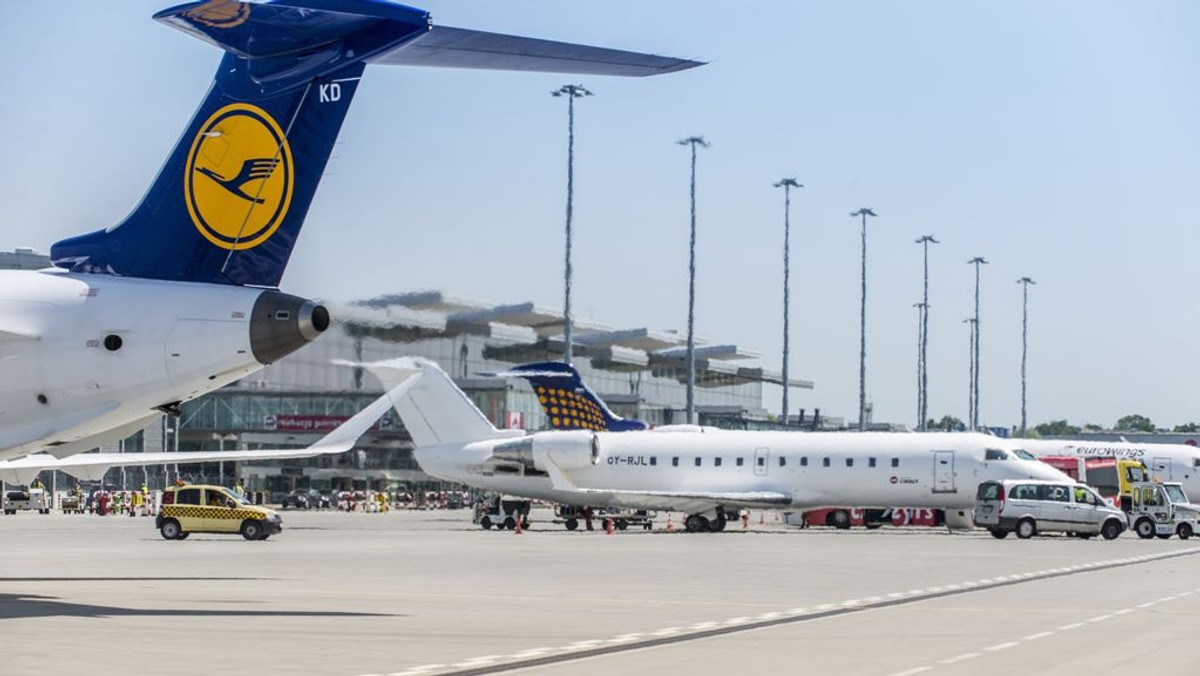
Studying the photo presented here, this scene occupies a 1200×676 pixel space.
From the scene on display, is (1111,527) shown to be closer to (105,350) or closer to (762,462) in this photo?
(762,462)

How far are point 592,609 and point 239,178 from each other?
8.52 meters

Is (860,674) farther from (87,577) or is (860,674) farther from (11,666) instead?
(87,577)

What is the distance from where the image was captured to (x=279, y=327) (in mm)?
21844

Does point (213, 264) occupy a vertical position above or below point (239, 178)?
below

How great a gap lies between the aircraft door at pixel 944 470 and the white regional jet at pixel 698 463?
36 mm

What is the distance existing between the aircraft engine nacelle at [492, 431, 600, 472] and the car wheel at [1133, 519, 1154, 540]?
65.1 ft

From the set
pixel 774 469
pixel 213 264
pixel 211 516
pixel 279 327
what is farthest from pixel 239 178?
pixel 774 469

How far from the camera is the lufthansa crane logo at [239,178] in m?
22.4

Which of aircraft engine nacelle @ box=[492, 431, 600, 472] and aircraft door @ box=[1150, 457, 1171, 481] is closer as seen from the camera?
aircraft engine nacelle @ box=[492, 431, 600, 472]

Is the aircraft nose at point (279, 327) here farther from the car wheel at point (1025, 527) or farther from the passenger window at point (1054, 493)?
the passenger window at point (1054, 493)


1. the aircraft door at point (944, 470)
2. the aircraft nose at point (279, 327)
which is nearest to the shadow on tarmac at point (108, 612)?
the aircraft nose at point (279, 327)

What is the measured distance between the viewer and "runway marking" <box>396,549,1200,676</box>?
686 inches

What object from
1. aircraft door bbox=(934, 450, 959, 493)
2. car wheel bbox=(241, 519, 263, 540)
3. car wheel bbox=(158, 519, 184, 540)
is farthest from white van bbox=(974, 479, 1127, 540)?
car wheel bbox=(158, 519, 184, 540)

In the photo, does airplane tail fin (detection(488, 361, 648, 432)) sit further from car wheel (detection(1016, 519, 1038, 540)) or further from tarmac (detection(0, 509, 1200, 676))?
car wheel (detection(1016, 519, 1038, 540))
